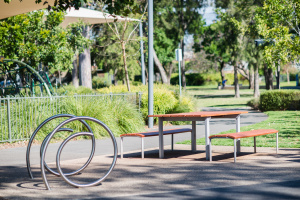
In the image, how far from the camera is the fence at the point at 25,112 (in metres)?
Result: 12.5

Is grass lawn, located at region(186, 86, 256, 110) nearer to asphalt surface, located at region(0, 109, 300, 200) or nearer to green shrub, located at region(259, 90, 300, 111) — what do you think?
green shrub, located at region(259, 90, 300, 111)

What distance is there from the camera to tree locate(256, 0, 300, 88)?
64.8ft

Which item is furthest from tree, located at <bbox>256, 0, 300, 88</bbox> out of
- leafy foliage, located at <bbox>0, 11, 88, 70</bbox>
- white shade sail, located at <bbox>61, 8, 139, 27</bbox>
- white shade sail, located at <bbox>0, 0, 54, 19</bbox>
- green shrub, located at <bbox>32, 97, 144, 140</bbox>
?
white shade sail, located at <bbox>0, 0, 54, 19</bbox>

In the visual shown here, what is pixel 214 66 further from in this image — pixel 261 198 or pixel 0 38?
pixel 261 198

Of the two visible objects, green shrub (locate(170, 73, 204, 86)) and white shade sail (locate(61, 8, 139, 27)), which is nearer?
white shade sail (locate(61, 8, 139, 27))

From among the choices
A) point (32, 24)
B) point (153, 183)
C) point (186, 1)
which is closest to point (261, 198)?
point (153, 183)

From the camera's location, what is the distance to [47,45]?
65.3ft

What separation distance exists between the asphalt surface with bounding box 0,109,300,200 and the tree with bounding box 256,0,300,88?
1041 centimetres

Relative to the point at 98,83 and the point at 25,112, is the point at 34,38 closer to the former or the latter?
the point at 25,112

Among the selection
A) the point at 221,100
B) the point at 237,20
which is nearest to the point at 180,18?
the point at 237,20

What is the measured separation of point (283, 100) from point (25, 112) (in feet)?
50.0

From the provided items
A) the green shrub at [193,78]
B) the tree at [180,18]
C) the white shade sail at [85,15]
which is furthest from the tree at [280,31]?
the green shrub at [193,78]

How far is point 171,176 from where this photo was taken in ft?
23.9

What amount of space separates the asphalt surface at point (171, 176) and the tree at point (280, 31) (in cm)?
1041
